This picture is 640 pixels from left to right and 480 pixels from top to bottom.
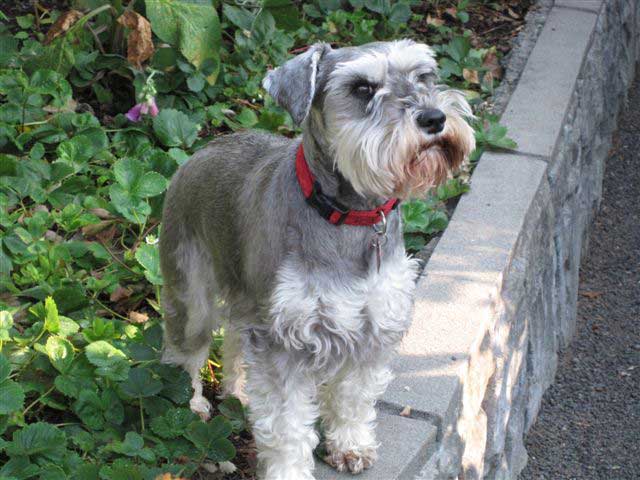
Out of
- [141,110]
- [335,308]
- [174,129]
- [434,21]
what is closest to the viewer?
[335,308]

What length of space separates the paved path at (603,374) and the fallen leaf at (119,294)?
6.84 ft

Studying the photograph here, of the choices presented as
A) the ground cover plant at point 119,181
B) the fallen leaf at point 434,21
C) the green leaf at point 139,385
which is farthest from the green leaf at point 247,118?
the green leaf at point 139,385

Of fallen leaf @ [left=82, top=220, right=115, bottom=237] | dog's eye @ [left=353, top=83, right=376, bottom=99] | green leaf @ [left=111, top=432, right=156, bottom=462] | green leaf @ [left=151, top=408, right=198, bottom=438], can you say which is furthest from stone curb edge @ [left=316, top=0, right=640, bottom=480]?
fallen leaf @ [left=82, top=220, right=115, bottom=237]

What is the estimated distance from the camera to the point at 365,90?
2.96 meters

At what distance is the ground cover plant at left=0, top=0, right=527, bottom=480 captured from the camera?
11.0ft

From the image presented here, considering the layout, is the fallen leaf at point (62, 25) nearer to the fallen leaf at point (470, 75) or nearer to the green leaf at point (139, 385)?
the fallen leaf at point (470, 75)

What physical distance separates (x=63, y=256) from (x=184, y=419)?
1102 millimetres

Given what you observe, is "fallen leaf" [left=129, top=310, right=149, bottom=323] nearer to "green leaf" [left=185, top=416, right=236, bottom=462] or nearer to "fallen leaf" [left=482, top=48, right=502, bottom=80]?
"green leaf" [left=185, top=416, right=236, bottom=462]

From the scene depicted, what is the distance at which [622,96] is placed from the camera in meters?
7.78

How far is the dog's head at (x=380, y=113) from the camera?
9.44 ft

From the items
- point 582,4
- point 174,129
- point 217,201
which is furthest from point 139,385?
point 582,4

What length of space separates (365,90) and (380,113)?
0.35ft

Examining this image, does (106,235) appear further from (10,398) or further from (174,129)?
(10,398)

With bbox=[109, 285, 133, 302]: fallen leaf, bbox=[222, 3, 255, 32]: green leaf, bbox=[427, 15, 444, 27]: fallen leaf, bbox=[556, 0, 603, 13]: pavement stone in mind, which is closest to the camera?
bbox=[109, 285, 133, 302]: fallen leaf
